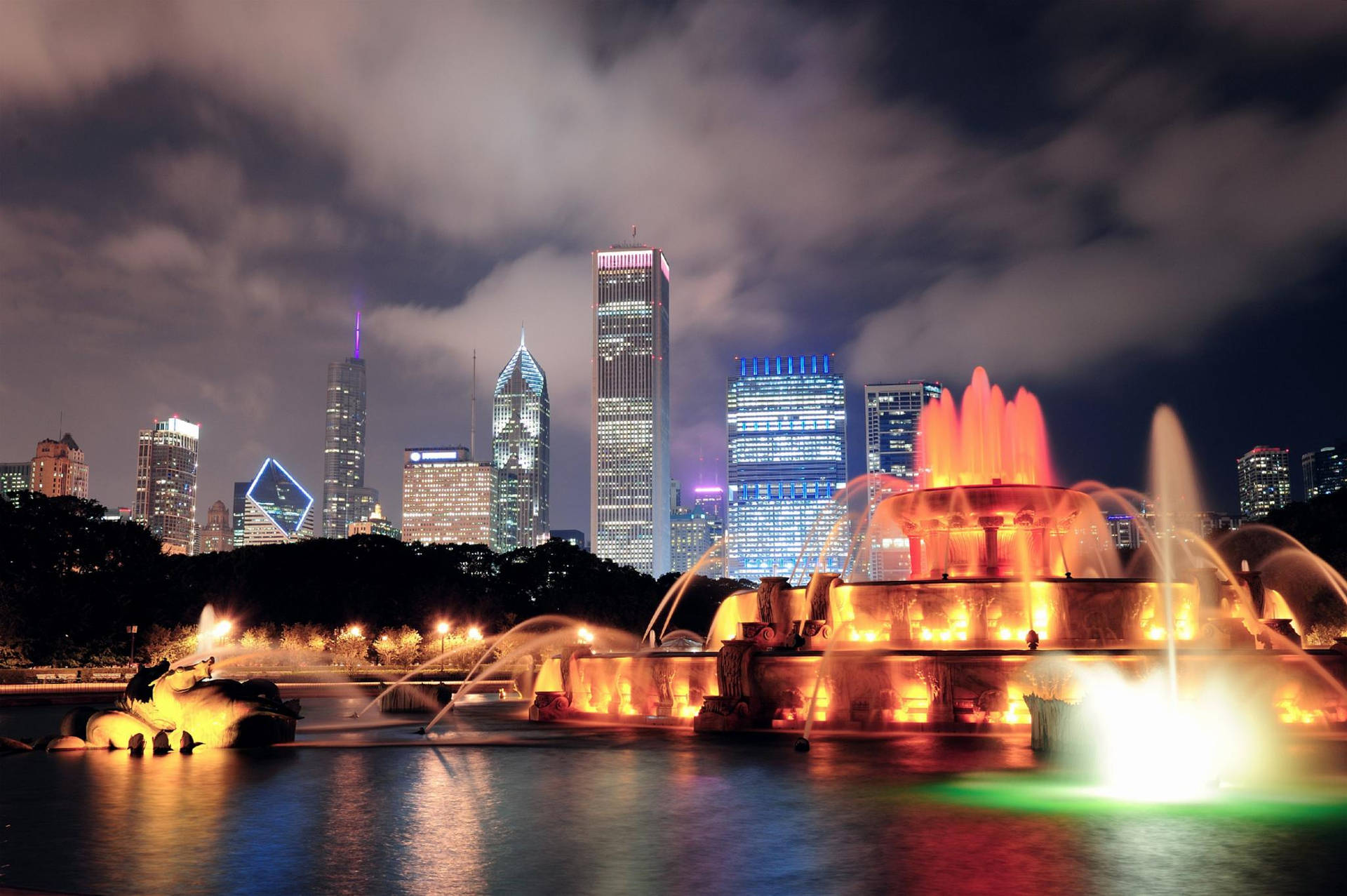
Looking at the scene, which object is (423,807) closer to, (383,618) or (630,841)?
(630,841)

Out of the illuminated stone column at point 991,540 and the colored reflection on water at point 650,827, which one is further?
the illuminated stone column at point 991,540

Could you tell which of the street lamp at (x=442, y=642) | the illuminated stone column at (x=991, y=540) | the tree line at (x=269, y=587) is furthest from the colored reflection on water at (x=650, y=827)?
the street lamp at (x=442, y=642)

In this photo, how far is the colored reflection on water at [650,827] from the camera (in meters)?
10.1

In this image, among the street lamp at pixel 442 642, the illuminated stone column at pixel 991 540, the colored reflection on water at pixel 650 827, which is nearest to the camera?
the colored reflection on water at pixel 650 827

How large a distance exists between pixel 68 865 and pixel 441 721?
21549 mm

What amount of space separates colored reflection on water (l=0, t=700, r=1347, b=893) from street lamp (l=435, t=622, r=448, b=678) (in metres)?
49.9

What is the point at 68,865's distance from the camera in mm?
10805

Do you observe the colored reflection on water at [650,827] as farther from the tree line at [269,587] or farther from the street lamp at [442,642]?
the street lamp at [442,642]

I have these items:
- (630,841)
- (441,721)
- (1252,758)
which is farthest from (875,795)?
(441,721)

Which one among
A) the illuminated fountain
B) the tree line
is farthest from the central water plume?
the tree line

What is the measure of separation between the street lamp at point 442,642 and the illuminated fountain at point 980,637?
3817 centimetres

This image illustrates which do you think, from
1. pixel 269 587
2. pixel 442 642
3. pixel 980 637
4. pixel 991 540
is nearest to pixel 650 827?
pixel 980 637

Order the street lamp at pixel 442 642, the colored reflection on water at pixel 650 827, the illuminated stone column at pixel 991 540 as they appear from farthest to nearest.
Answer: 1. the street lamp at pixel 442 642
2. the illuminated stone column at pixel 991 540
3. the colored reflection on water at pixel 650 827

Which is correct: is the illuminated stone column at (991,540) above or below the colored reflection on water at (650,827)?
above
